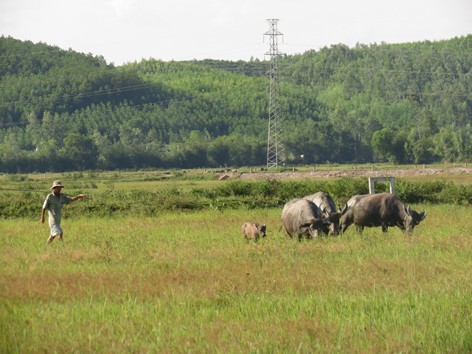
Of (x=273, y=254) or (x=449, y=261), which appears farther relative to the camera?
(x=273, y=254)

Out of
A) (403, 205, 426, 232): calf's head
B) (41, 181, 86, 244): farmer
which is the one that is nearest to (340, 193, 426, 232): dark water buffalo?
(403, 205, 426, 232): calf's head

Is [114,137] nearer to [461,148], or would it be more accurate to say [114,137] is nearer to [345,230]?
[461,148]

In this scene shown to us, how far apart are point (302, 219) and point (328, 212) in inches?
29.1

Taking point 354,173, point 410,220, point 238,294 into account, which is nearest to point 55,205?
point 238,294

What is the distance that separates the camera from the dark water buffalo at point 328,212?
72.8 feet

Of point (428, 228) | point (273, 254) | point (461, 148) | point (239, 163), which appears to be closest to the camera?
point (273, 254)

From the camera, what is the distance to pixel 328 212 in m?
23.1

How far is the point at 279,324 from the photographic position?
1120 centimetres

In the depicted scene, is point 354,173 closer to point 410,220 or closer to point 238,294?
point 410,220

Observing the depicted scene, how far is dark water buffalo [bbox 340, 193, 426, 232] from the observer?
23.5 m

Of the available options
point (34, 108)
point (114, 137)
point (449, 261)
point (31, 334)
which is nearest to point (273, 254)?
point (449, 261)

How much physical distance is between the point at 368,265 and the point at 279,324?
5453 mm

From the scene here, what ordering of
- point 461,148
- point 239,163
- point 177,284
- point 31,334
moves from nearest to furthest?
1. point 31,334
2. point 177,284
3. point 461,148
4. point 239,163

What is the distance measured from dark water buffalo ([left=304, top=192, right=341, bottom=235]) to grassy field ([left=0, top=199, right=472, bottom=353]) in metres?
0.68
